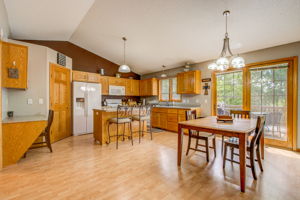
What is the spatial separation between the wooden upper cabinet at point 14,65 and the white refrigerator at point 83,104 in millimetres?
1651

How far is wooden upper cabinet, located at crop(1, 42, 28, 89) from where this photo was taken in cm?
259

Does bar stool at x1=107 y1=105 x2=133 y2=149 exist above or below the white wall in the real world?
below

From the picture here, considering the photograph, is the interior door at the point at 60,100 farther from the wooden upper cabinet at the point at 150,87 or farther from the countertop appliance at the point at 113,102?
the wooden upper cabinet at the point at 150,87

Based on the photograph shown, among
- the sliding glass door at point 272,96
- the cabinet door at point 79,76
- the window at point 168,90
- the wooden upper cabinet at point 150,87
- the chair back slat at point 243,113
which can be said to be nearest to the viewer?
the chair back slat at point 243,113

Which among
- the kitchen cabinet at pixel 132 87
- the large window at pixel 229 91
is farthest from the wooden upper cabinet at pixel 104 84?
the large window at pixel 229 91

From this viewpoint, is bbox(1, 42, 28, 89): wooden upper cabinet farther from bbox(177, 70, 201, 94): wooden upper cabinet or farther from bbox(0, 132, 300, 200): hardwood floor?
bbox(177, 70, 201, 94): wooden upper cabinet

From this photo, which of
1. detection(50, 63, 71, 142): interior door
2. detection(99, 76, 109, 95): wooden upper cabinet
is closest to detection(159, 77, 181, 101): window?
detection(99, 76, 109, 95): wooden upper cabinet

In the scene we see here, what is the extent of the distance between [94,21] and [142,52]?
1789 millimetres

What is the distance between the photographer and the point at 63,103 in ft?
13.8

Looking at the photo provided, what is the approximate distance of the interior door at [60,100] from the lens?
12.6ft

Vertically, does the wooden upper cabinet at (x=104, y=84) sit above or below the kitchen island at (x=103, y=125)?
above

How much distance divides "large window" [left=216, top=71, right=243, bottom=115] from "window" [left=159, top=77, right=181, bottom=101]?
1586mm

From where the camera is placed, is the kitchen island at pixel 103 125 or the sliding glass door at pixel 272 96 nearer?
the sliding glass door at pixel 272 96

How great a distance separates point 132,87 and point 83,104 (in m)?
2.47
